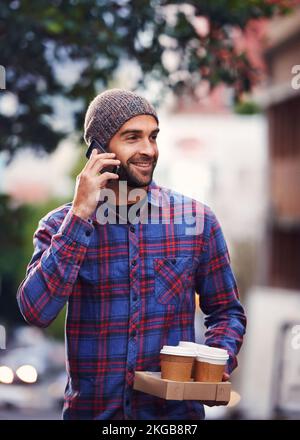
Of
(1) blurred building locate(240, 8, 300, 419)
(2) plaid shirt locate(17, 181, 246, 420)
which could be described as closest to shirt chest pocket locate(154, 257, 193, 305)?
(2) plaid shirt locate(17, 181, 246, 420)

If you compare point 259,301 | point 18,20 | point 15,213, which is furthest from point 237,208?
point 18,20

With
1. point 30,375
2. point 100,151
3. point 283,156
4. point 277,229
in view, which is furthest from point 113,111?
point 277,229

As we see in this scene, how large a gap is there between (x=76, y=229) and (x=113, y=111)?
0.42m

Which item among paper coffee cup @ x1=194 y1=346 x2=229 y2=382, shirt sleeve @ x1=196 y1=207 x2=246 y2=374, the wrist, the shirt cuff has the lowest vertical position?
paper coffee cup @ x1=194 y1=346 x2=229 y2=382

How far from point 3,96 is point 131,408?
184 cm

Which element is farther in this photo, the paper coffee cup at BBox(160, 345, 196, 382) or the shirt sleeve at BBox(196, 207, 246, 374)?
the shirt sleeve at BBox(196, 207, 246, 374)

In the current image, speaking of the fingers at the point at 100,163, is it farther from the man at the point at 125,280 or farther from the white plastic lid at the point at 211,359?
the white plastic lid at the point at 211,359

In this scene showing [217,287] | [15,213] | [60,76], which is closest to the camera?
[217,287]

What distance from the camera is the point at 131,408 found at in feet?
10.6

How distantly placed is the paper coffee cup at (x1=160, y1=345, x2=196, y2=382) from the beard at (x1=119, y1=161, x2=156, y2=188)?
1.68 ft

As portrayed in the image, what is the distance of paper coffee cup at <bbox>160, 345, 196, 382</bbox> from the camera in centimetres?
309

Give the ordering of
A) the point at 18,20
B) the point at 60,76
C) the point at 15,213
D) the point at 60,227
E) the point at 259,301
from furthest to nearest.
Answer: the point at 259,301 → the point at 15,213 → the point at 60,76 → the point at 18,20 → the point at 60,227

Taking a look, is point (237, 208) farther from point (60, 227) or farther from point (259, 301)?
point (60, 227)

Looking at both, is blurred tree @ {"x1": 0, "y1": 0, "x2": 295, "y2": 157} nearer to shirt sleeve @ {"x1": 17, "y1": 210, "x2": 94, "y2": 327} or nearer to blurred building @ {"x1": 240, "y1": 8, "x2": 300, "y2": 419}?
shirt sleeve @ {"x1": 17, "y1": 210, "x2": 94, "y2": 327}
